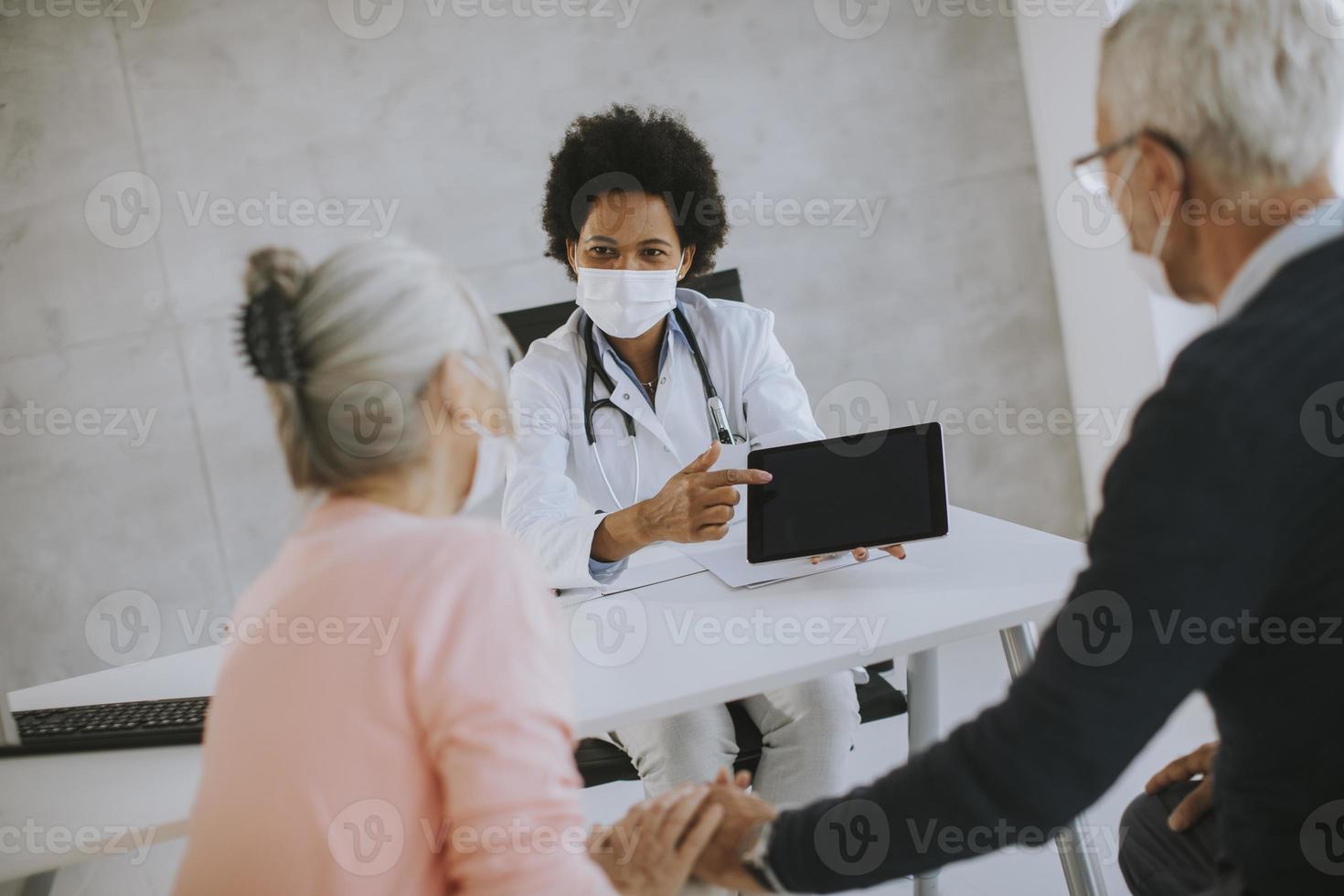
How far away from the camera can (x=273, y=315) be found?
0.92 metres

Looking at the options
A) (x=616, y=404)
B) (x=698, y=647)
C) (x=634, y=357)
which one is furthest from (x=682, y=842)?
(x=634, y=357)

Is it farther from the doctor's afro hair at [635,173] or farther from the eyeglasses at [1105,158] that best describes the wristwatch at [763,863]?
the doctor's afro hair at [635,173]

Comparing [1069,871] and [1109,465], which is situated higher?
[1109,465]

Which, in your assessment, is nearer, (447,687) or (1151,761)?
(447,687)

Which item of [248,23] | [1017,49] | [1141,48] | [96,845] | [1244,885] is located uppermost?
[248,23]

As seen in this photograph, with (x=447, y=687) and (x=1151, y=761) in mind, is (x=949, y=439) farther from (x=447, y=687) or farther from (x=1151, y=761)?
(x=447, y=687)

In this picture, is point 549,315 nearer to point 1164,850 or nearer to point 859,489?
point 859,489

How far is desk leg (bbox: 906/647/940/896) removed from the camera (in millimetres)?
1867

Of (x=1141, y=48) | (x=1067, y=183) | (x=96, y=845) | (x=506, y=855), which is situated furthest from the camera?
(x=1067, y=183)

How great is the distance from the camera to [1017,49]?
11.9 feet

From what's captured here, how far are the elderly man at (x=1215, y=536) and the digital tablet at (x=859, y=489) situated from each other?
581mm

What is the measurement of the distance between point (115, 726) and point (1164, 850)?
1.39m

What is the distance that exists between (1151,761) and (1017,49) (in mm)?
2400

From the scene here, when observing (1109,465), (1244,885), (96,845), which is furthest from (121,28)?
(1244,885)
